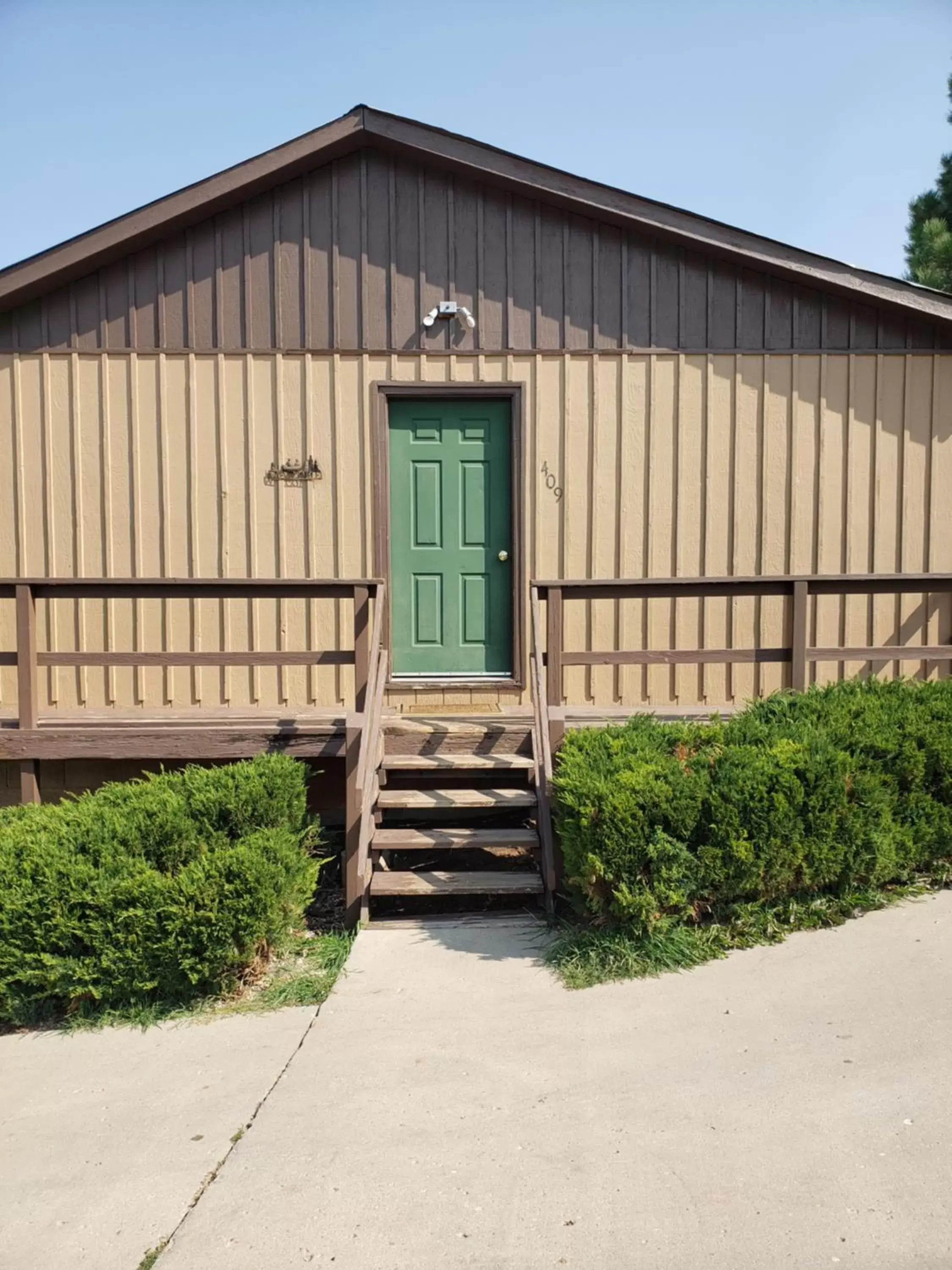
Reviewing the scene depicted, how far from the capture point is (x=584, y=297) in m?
6.32

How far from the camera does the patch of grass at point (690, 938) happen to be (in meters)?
3.77

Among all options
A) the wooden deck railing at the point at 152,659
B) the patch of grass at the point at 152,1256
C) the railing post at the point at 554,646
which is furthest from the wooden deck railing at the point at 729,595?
the patch of grass at the point at 152,1256

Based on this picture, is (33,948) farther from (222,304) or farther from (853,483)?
(853,483)

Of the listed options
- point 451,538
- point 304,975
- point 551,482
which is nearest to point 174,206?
point 451,538

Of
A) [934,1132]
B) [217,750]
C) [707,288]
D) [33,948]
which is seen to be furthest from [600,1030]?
[707,288]

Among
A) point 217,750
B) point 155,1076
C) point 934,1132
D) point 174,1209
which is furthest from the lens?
point 217,750

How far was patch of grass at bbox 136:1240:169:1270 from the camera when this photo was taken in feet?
7.25

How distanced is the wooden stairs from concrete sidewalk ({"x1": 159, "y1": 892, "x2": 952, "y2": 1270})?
64cm

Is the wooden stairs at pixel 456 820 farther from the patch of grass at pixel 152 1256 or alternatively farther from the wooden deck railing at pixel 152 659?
the patch of grass at pixel 152 1256

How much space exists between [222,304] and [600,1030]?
5225mm

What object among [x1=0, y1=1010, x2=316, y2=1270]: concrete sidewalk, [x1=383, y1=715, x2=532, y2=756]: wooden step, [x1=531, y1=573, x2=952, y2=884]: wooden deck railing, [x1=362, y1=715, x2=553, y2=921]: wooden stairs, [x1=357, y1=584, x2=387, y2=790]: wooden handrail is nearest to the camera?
[x1=0, y1=1010, x2=316, y2=1270]: concrete sidewalk

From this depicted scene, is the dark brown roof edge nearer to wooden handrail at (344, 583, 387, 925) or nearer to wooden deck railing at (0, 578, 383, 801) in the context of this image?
wooden deck railing at (0, 578, 383, 801)

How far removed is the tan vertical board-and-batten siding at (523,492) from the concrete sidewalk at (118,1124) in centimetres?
312

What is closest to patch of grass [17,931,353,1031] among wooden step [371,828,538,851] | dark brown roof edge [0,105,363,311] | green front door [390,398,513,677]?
wooden step [371,828,538,851]
